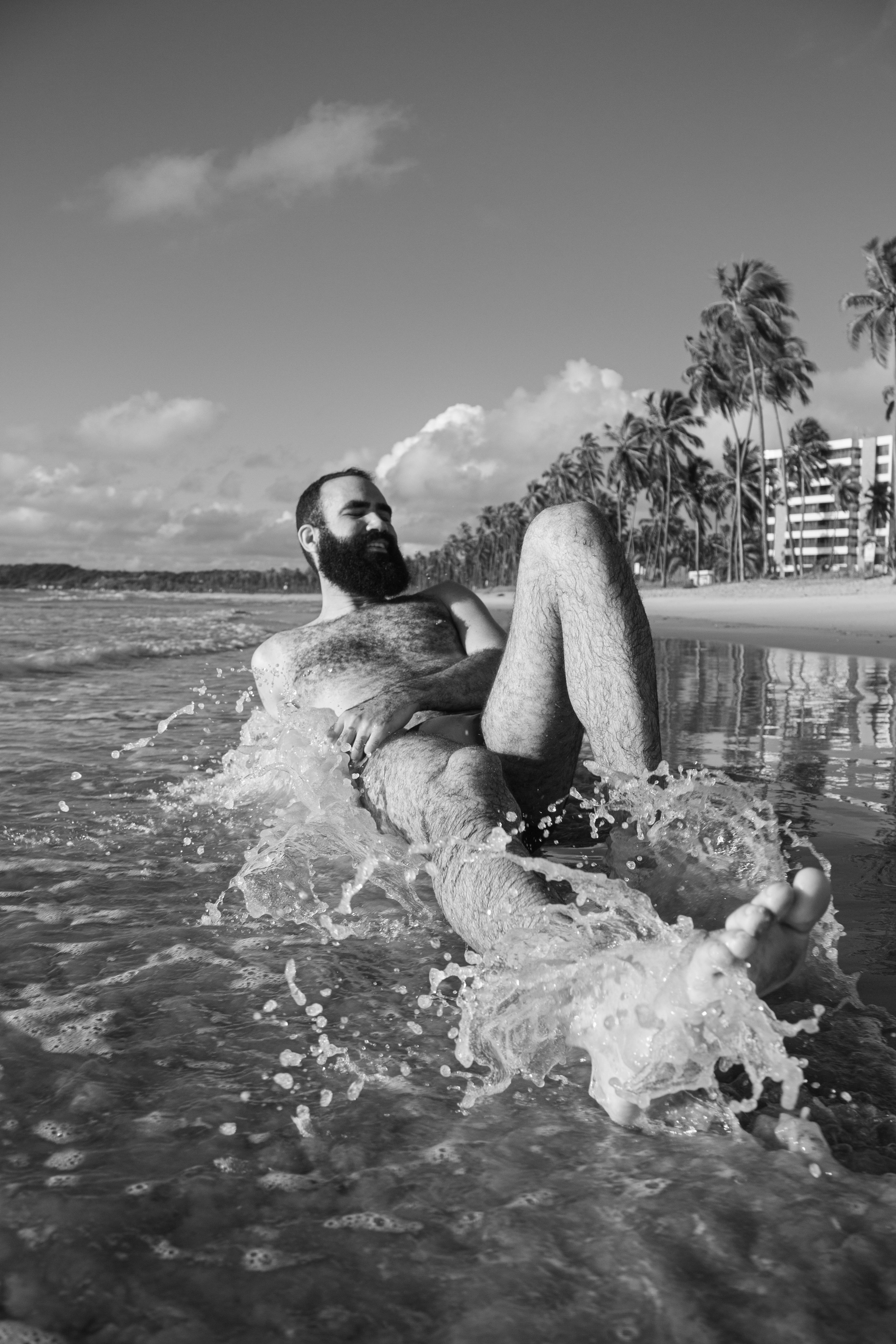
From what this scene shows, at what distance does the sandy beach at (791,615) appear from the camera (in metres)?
14.9

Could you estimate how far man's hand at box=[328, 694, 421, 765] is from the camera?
9.28ft

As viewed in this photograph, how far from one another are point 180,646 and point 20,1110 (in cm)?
1577

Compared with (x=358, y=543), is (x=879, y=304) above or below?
above

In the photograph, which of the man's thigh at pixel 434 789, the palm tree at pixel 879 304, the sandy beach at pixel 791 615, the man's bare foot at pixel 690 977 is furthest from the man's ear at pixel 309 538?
the palm tree at pixel 879 304

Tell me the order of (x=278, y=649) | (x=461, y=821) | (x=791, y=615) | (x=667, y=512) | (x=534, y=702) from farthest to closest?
(x=667, y=512), (x=791, y=615), (x=278, y=649), (x=534, y=702), (x=461, y=821)

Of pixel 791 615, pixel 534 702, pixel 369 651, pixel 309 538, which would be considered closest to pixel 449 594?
pixel 369 651

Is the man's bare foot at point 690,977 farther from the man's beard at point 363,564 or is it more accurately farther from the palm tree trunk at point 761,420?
the palm tree trunk at point 761,420

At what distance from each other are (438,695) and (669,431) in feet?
213

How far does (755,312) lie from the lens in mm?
47344

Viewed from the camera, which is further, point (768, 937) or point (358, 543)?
point (358, 543)

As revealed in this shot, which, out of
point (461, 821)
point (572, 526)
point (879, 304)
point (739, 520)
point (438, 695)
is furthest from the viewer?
point (739, 520)

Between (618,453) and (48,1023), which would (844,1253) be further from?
(618,453)

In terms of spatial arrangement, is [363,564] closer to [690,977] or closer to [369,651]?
[369,651]

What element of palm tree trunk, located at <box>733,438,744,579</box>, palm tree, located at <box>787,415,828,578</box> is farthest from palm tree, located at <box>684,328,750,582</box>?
palm tree, located at <box>787,415,828,578</box>
